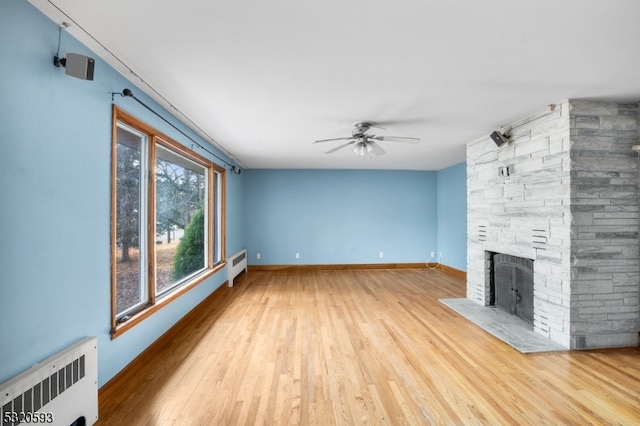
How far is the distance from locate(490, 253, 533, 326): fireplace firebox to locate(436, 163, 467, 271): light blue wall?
205 cm

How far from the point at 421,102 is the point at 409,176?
465 cm

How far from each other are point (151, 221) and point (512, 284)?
4.40m

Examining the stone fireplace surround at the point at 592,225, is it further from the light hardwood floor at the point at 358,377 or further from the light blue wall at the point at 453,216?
the light blue wall at the point at 453,216

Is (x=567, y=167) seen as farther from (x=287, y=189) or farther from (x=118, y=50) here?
(x=287, y=189)

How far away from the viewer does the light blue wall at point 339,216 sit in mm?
7195

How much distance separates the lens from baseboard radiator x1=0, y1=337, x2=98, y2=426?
4.52 ft

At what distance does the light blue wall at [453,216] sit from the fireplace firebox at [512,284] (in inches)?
80.6

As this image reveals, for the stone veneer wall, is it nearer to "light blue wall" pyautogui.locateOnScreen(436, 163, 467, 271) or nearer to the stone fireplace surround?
the stone fireplace surround

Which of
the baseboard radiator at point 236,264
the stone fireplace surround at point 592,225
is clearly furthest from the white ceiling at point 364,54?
the baseboard radiator at point 236,264

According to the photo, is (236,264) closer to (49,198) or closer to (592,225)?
(49,198)

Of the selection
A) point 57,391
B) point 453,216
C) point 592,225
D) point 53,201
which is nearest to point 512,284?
point 592,225

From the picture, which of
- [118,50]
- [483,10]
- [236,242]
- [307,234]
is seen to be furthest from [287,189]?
[483,10]

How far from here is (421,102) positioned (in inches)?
115

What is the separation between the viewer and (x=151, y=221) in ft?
9.51
